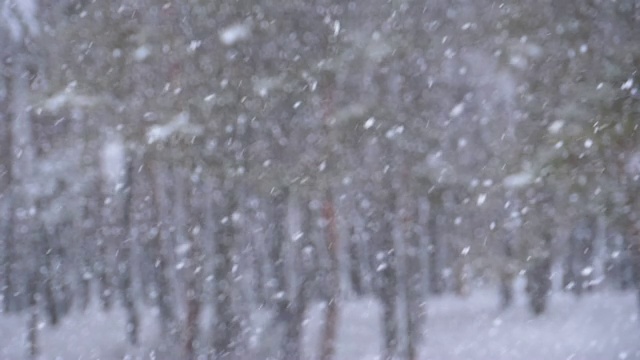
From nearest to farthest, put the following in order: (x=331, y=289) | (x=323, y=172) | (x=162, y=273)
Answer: (x=323, y=172)
(x=331, y=289)
(x=162, y=273)

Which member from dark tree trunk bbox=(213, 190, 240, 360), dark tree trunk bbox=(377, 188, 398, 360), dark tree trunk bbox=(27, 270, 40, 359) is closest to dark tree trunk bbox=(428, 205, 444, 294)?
dark tree trunk bbox=(377, 188, 398, 360)

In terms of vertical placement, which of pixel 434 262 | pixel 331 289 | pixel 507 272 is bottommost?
pixel 507 272

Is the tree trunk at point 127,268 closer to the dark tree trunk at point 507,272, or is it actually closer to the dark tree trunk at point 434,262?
the dark tree trunk at point 434,262

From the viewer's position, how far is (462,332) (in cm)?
402

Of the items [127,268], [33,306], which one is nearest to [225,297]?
[127,268]

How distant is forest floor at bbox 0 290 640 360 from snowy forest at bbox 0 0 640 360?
1 cm

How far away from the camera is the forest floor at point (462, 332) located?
389 centimetres

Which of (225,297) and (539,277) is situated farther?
(225,297)

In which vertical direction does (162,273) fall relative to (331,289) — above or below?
above

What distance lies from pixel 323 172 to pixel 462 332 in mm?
1262

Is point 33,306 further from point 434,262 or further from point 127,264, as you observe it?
point 434,262

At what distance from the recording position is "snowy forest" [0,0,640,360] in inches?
152

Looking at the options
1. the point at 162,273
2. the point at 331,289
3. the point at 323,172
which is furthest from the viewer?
the point at 162,273

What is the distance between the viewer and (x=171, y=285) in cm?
418
